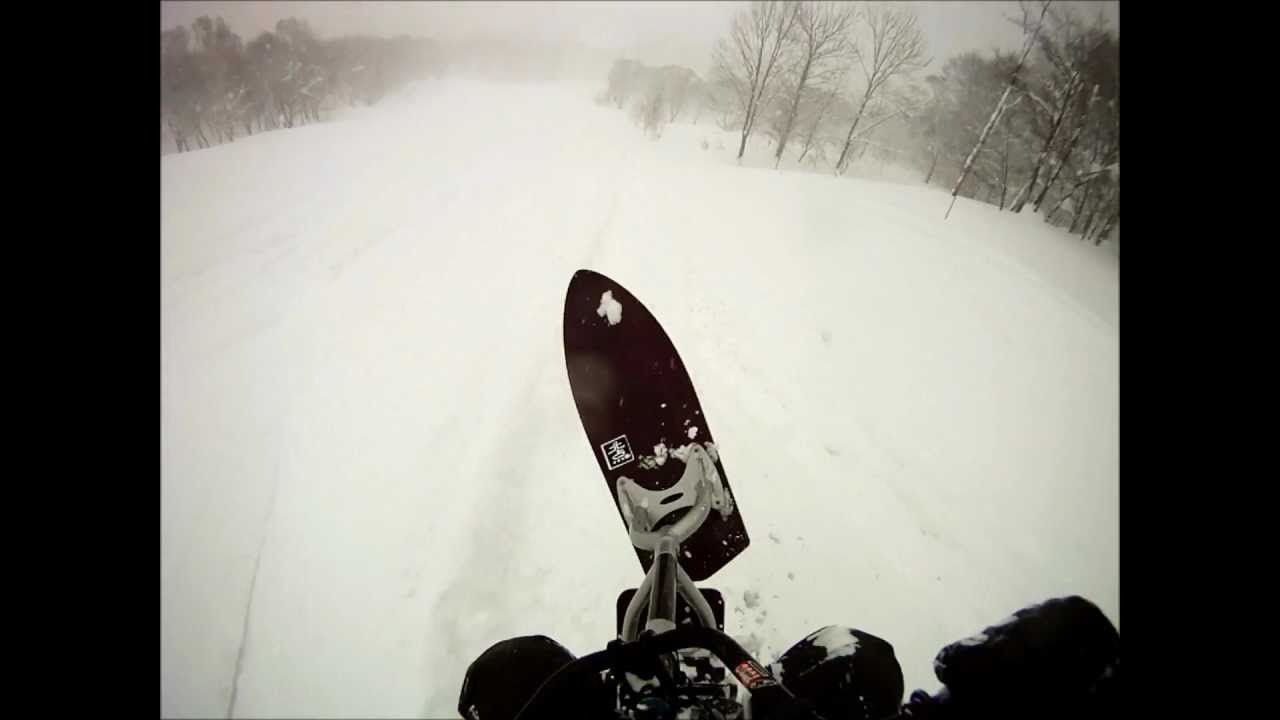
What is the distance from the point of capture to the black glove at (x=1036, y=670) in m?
0.77

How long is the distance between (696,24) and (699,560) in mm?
3229

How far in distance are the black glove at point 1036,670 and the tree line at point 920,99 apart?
2.69 meters

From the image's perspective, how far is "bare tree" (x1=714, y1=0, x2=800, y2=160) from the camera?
282cm

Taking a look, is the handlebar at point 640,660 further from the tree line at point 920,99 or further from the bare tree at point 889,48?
the bare tree at point 889,48

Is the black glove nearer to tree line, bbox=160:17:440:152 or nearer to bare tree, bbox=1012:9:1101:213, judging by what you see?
bare tree, bbox=1012:9:1101:213

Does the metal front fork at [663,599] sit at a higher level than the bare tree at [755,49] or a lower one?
lower

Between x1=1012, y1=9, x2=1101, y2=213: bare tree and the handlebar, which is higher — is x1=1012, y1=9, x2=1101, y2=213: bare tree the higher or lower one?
the higher one

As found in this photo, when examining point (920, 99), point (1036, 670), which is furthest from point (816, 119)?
point (1036, 670)

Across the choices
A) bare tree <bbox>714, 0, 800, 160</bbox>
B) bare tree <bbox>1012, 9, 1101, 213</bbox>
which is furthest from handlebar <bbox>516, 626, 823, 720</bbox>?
bare tree <bbox>1012, 9, 1101, 213</bbox>

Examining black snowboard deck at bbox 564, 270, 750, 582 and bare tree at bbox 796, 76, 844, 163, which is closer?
black snowboard deck at bbox 564, 270, 750, 582

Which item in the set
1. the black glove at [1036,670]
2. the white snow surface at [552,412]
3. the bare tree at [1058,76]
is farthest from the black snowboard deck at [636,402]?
the bare tree at [1058,76]

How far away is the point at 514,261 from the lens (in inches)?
107
